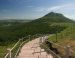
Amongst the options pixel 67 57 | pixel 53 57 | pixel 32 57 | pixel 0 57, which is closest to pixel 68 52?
pixel 67 57

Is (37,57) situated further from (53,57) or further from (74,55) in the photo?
(74,55)

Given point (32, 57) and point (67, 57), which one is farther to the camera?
point (32, 57)

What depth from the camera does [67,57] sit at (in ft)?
51.2

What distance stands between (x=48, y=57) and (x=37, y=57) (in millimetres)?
926

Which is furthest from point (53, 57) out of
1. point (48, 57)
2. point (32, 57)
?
point (32, 57)

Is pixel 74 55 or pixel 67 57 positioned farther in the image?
pixel 74 55

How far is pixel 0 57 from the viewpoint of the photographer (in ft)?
67.9

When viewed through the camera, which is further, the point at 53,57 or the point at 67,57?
the point at 53,57

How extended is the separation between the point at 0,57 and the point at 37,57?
3102 mm

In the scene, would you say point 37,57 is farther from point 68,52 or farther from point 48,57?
point 68,52

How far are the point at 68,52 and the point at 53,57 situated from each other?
13.7 feet

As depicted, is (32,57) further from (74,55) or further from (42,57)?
(74,55)

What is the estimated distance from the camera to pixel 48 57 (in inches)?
781

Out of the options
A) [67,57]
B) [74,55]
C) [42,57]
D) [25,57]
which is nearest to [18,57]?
[25,57]
